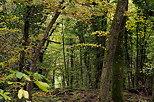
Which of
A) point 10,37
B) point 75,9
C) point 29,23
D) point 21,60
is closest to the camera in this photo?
point 75,9

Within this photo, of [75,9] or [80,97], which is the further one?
[80,97]

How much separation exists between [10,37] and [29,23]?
1581mm

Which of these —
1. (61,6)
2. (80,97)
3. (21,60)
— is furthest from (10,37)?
(80,97)

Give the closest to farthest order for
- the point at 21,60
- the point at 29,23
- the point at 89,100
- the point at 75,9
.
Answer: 1. the point at 75,9
2. the point at 21,60
3. the point at 29,23
4. the point at 89,100

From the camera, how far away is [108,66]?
4.49 meters

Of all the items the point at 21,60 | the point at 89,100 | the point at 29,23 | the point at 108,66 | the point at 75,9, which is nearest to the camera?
the point at 108,66

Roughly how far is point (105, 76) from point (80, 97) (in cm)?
576

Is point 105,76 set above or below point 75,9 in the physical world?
below

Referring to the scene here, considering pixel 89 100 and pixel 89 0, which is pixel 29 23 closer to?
pixel 89 0

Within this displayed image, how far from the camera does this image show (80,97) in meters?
9.75

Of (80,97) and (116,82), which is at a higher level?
(116,82)

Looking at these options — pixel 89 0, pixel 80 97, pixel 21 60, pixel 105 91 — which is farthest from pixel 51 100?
pixel 89 0

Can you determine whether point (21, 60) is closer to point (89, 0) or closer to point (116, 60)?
point (89, 0)

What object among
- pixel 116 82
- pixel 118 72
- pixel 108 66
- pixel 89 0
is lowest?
pixel 116 82
